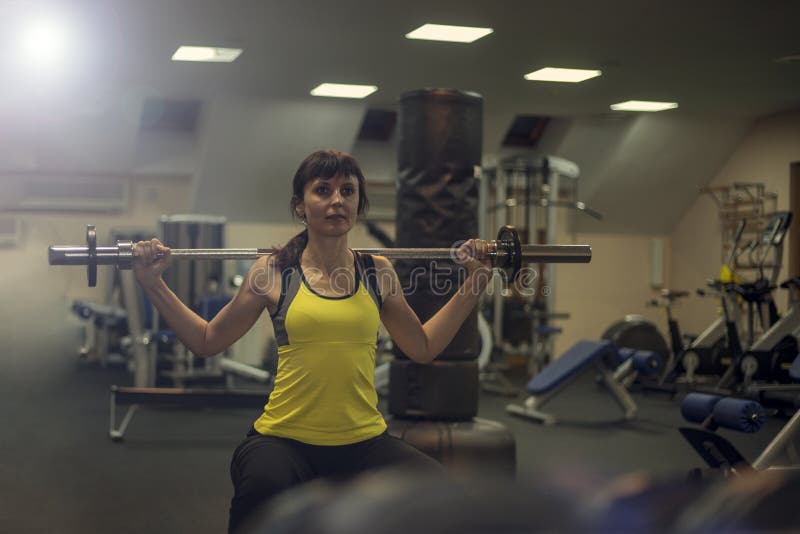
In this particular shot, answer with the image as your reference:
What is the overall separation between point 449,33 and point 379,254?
361cm

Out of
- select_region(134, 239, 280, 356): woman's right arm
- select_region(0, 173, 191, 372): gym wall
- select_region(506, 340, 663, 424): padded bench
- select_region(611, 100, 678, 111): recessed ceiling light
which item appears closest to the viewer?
select_region(134, 239, 280, 356): woman's right arm

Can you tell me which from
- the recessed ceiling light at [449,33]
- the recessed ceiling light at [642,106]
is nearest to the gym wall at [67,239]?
the recessed ceiling light at [449,33]

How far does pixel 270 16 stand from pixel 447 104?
2.02 meters

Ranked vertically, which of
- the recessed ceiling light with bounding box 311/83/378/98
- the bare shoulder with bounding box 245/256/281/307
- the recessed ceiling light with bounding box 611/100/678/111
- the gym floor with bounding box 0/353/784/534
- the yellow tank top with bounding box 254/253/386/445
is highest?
the recessed ceiling light with bounding box 311/83/378/98

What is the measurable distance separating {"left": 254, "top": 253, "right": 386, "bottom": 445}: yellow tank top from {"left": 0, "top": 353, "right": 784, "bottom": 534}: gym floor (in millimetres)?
914

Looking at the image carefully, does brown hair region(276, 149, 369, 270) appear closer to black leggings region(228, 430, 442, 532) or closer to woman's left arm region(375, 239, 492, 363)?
woman's left arm region(375, 239, 492, 363)

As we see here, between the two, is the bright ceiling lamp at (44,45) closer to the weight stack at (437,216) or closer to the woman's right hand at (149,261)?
the weight stack at (437,216)

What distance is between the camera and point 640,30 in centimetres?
518

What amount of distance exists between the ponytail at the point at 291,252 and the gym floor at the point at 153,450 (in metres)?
0.99

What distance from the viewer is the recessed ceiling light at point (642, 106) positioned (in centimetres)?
761

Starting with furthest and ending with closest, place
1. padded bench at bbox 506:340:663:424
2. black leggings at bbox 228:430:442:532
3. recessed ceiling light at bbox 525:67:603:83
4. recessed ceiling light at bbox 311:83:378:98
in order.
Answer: recessed ceiling light at bbox 311:83:378:98 → recessed ceiling light at bbox 525:67:603:83 → padded bench at bbox 506:340:663:424 → black leggings at bbox 228:430:442:532

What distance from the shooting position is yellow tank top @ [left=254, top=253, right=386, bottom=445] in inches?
66.6

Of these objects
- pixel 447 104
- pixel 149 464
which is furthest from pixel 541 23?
pixel 149 464

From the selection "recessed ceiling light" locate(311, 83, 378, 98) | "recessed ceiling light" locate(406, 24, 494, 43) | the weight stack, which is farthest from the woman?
"recessed ceiling light" locate(311, 83, 378, 98)
